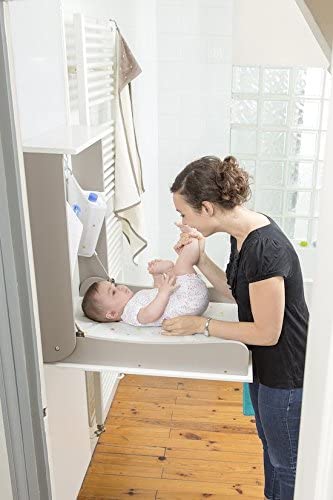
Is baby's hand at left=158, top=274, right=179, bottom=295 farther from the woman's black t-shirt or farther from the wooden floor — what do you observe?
the wooden floor

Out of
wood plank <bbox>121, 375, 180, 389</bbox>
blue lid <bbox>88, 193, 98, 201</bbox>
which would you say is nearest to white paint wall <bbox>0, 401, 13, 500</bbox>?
blue lid <bbox>88, 193, 98, 201</bbox>

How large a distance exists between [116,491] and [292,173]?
2.02 m

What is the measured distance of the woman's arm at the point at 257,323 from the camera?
4.63 feet

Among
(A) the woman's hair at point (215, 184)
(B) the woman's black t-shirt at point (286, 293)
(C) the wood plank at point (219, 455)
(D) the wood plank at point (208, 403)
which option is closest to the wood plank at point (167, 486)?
(C) the wood plank at point (219, 455)

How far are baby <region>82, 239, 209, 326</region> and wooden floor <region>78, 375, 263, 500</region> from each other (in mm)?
886

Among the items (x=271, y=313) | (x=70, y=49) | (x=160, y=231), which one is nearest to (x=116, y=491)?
(x=271, y=313)

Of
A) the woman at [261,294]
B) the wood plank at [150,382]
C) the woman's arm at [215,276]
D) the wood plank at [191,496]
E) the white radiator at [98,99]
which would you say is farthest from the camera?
the wood plank at [150,382]

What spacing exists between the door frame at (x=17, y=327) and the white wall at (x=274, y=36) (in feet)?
2.68

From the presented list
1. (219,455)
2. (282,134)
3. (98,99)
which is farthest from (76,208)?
(282,134)

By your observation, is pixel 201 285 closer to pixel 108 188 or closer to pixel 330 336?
pixel 108 188

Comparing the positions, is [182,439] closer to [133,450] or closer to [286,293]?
[133,450]

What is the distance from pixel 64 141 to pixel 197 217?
0.43 m

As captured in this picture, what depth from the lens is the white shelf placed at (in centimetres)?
133

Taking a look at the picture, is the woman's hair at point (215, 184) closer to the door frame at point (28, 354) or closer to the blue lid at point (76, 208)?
the blue lid at point (76, 208)
